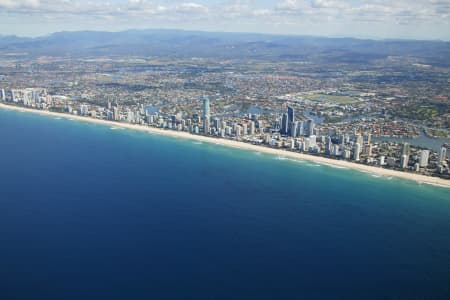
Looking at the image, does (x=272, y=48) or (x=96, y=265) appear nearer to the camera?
(x=96, y=265)

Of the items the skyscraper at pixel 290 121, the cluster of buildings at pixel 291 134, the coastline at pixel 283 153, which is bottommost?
the coastline at pixel 283 153

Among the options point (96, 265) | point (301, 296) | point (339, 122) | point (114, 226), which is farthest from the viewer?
point (339, 122)

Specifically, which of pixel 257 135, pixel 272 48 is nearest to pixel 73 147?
pixel 257 135

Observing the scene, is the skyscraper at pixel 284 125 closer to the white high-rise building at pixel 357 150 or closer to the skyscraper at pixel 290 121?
the skyscraper at pixel 290 121

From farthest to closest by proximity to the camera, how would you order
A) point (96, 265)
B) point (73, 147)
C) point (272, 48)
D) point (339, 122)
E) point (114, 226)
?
point (272, 48), point (339, 122), point (73, 147), point (114, 226), point (96, 265)

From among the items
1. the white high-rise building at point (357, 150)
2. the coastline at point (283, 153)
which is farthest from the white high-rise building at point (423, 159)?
the white high-rise building at point (357, 150)

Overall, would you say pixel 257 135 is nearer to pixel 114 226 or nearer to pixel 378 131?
pixel 378 131
